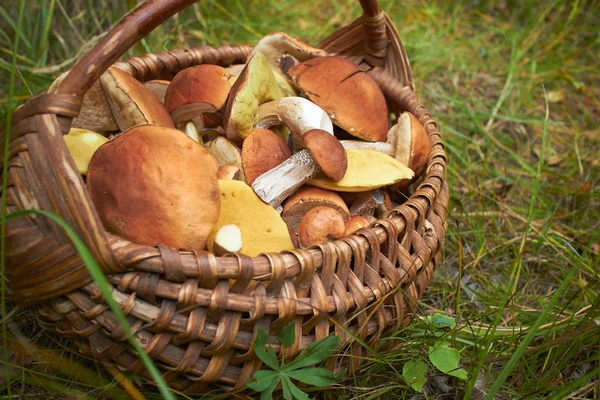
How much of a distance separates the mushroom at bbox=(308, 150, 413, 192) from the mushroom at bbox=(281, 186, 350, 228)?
2cm

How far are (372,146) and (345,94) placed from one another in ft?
0.65

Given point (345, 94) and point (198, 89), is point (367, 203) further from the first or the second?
point (198, 89)

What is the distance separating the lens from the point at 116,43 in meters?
1.07

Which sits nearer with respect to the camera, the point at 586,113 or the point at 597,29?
the point at 586,113

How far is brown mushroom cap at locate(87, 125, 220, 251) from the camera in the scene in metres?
1.11

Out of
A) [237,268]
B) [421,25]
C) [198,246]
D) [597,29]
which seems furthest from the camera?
[421,25]

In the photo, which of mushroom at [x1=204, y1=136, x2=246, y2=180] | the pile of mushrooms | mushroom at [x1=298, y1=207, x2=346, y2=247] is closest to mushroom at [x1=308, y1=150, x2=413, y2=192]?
the pile of mushrooms

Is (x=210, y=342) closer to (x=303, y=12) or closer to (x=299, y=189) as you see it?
(x=299, y=189)

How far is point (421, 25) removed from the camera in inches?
137

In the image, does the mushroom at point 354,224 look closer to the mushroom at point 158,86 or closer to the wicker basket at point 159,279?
the wicker basket at point 159,279

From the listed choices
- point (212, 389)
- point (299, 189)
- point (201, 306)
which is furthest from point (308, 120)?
point (212, 389)

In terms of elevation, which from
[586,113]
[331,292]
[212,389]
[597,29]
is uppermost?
[331,292]

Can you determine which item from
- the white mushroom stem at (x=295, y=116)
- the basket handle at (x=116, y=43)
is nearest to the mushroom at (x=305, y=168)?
the white mushroom stem at (x=295, y=116)

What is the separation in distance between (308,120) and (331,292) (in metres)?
0.58
